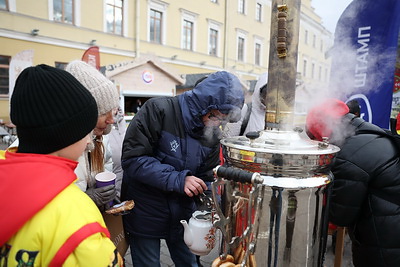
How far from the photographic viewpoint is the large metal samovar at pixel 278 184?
1.06 metres

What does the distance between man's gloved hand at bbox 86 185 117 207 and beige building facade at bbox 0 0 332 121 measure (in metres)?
5.56

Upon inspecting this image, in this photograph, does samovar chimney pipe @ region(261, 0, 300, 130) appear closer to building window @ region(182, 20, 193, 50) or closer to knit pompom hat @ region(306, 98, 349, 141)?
knit pompom hat @ region(306, 98, 349, 141)

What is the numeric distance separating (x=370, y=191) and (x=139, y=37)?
585 inches

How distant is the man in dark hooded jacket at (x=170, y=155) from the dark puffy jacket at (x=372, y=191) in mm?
720

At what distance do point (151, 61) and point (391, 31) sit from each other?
8711 mm

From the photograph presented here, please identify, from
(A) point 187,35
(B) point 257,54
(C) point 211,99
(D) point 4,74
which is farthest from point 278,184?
(B) point 257,54

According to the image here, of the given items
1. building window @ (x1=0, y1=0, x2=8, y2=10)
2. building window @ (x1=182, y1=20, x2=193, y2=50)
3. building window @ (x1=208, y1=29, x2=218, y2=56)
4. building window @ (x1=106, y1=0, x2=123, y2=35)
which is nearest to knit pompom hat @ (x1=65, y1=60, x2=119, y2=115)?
building window @ (x1=0, y1=0, x2=8, y2=10)

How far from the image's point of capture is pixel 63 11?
1220 centimetres

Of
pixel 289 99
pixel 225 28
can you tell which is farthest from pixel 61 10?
pixel 289 99

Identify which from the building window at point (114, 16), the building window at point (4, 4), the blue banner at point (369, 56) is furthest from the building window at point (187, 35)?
the blue banner at point (369, 56)

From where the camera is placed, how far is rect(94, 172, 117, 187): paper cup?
1510mm

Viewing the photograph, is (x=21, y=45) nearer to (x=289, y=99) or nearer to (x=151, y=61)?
(x=151, y=61)

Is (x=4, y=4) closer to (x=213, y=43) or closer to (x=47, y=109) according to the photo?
(x=213, y=43)

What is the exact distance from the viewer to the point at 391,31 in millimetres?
2699
